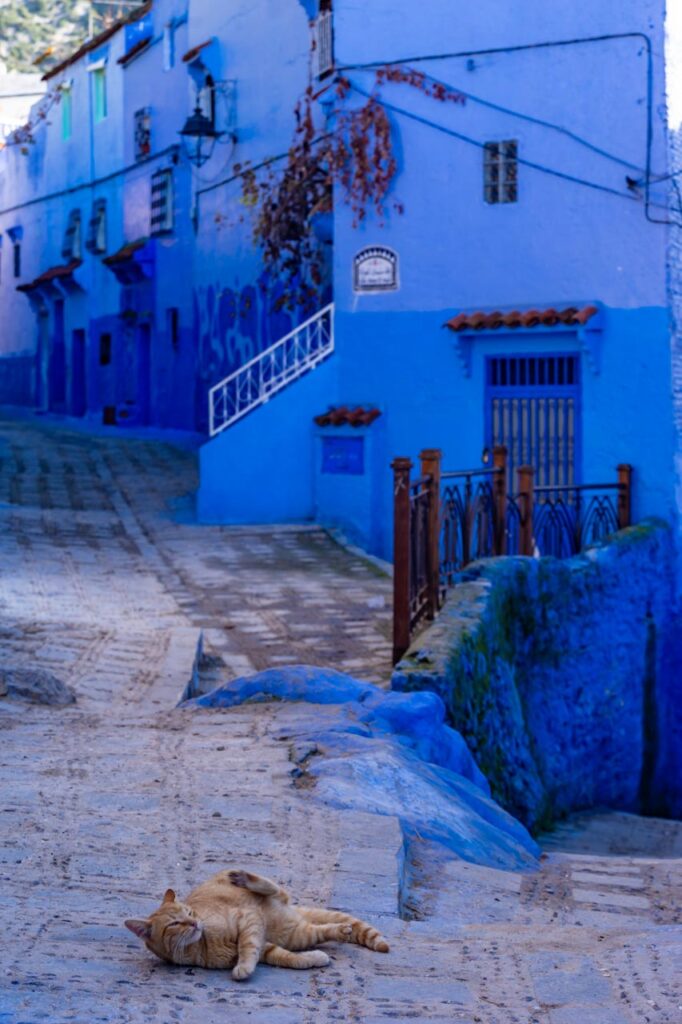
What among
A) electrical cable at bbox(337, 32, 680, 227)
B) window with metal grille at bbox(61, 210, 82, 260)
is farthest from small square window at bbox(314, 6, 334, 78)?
window with metal grille at bbox(61, 210, 82, 260)

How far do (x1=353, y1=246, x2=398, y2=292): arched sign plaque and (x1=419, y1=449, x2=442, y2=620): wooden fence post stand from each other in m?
6.64

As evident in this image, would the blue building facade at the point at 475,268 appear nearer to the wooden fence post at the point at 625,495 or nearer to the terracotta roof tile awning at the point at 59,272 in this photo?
the wooden fence post at the point at 625,495

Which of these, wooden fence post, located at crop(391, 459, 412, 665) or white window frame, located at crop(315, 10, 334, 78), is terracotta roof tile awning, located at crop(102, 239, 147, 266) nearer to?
white window frame, located at crop(315, 10, 334, 78)

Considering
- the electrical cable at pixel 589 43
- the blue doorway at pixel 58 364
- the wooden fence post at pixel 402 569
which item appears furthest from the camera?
the blue doorway at pixel 58 364

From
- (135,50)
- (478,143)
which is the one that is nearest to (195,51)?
(135,50)

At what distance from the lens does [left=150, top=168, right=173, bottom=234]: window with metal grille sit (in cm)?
2508

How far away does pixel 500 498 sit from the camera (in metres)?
12.2

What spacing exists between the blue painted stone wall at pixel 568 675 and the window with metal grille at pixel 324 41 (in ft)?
23.5

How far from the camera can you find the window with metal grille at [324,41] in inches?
695

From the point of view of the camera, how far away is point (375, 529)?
17.0 m

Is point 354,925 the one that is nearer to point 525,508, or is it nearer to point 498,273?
point 525,508

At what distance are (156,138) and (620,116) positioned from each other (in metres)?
12.6

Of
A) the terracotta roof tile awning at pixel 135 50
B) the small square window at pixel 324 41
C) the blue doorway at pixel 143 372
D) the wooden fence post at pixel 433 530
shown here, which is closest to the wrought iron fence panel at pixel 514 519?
the wooden fence post at pixel 433 530

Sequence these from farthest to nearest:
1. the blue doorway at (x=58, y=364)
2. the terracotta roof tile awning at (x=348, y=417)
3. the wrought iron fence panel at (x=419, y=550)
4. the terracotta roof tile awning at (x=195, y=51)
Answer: the blue doorway at (x=58, y=364), the terracotta roof tile awning at (x=195, y=51), the terracotta roof tile awning at (x=348, y=417), the wrought iron fence panel at (x=419, y=550)
